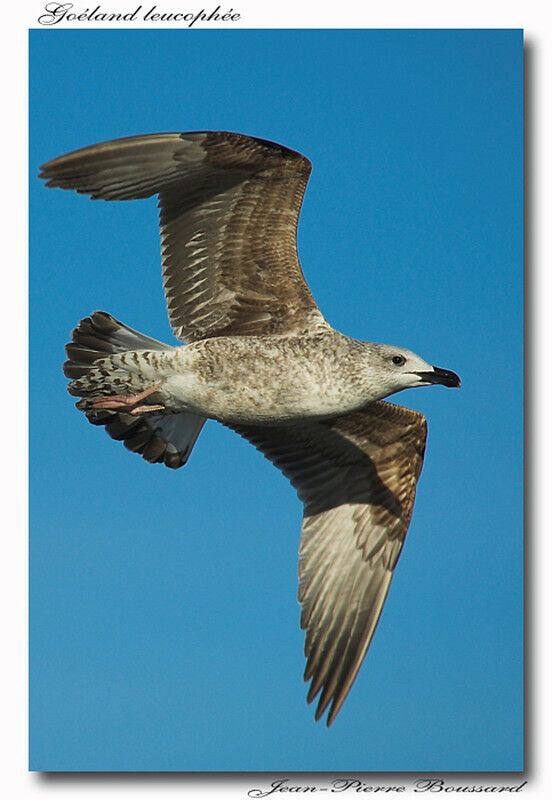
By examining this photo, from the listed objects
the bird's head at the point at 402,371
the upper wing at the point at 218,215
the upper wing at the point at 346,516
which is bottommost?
the upper wing at the point at 346,516

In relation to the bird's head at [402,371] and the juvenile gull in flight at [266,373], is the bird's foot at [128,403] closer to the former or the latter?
the juvenile gull in flight at [266,373]

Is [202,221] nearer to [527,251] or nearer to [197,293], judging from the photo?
[197,293]

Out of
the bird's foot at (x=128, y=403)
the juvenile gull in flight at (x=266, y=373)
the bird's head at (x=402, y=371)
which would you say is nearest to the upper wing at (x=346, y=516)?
the juvenile gull in flight at (x=266, y=373)

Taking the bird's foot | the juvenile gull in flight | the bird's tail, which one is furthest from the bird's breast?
the bird's tail

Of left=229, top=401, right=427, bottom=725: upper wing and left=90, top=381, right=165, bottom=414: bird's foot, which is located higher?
left=90, top=381, right=165, bottom=414: bird's foot

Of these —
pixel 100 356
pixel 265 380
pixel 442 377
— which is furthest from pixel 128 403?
pixel 442 377

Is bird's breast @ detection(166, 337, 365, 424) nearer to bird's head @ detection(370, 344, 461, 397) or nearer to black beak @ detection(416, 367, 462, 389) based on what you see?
bird's head @ detection(370, 344, 461, 397)

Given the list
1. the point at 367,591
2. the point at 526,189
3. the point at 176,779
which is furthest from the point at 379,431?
the point at 176,779
